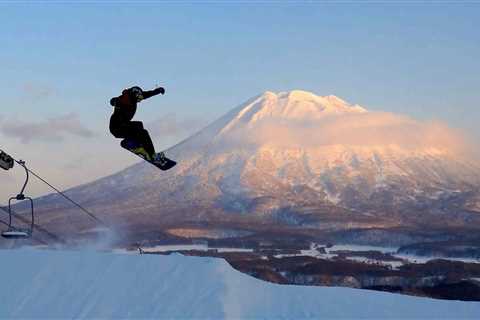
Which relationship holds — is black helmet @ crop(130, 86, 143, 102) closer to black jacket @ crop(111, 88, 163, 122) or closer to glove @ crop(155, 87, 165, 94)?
black jacket @ crop(111, 88, 163, 122)

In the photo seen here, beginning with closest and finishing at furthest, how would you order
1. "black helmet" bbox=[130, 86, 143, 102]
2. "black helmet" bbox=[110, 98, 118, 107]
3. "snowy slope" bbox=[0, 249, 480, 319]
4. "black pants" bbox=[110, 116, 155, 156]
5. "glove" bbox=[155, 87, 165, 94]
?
"glove" bbox=[155, 87, 165, 94], "black helmet" bbox=[130, 86, 143, 102], "black helmet" bbox=[110, 98, 118, 107], "black pants" bbox=[110, 116, 155, 156], "snowy slope" bbox=[0, 249, 480, 319]

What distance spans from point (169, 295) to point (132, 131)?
10577 millimetres

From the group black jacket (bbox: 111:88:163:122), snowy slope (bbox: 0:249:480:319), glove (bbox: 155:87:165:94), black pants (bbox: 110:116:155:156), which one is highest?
glove (bbox: 155:87:165:94)

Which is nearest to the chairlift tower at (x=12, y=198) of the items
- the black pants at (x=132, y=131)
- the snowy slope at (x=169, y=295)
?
the black pants at (x=132, y=131)

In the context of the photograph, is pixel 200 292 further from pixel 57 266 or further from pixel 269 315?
pixel 57 266

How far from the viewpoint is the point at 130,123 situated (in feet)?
43.1

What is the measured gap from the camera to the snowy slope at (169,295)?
21.8 meters

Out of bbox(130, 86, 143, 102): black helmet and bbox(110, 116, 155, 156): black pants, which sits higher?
bbox(130, 86, 143, 102): black helmet

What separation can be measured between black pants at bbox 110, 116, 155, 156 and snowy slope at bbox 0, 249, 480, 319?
8.80 metres

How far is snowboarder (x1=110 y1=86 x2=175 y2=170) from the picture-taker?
12.5m

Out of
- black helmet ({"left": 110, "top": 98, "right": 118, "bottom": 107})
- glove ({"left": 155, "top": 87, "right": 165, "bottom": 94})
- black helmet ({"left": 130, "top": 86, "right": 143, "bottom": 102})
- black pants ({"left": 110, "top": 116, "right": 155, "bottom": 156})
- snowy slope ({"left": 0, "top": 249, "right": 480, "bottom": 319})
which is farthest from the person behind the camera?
snowy slope ({"left": 0, "top": 249, "right": 480, "bottom": 319})

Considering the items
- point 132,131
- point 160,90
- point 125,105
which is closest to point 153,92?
point 160,90

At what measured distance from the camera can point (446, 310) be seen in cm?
2283

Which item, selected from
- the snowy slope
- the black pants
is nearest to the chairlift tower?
the black pants
